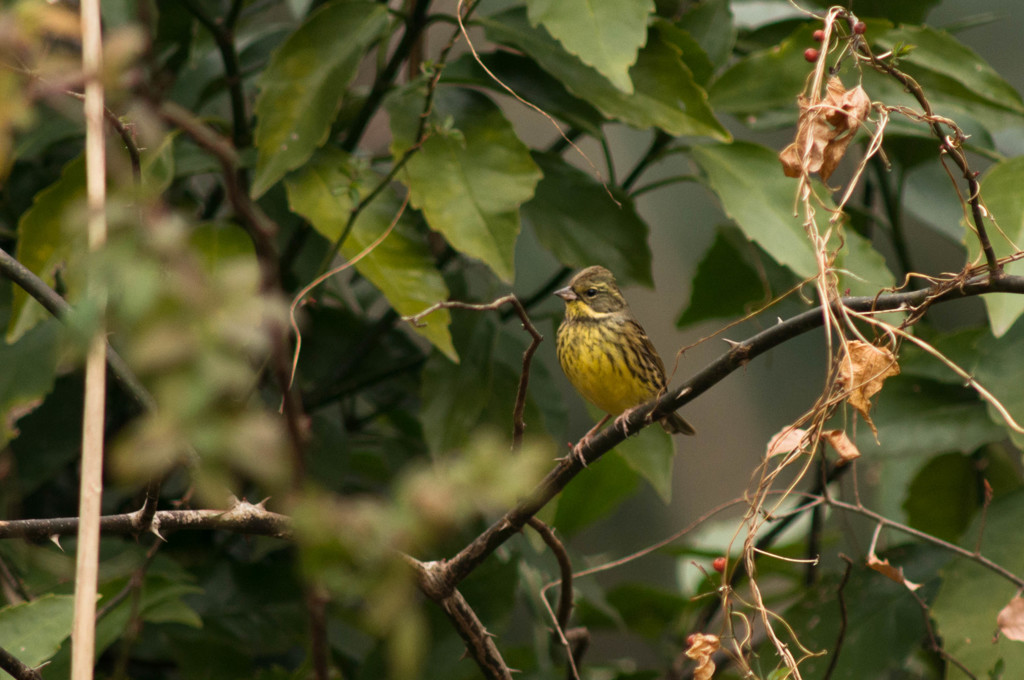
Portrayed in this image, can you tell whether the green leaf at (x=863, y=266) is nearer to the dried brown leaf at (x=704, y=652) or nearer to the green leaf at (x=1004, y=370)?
the green leaf at (x=1004, y=370)

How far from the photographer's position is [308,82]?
5.24 ft

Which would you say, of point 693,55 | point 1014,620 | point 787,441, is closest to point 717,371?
point 787,441

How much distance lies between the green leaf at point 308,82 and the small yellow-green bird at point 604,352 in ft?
2.10

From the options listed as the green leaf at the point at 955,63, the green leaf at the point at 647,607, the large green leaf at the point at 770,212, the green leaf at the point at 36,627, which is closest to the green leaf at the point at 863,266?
the large green leaf at the point at 770,212

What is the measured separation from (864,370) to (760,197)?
863 mm

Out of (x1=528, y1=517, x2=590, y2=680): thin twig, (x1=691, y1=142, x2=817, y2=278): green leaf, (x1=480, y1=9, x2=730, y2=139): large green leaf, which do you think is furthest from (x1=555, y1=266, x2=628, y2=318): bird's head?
(x1=528, y1=517, x2=590, y2=680): thin twig

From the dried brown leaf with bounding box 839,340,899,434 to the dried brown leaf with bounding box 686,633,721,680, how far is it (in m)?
0.27

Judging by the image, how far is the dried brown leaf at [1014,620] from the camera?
99 cm

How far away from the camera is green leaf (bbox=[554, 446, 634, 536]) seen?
2453 millimetres

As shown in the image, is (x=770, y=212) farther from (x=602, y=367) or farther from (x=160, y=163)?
(x=160, y=163)

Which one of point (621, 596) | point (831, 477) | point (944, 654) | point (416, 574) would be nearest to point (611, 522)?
point (621, 596)

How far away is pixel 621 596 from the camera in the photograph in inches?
98.3

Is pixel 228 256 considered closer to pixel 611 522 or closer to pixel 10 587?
pixel 10 587

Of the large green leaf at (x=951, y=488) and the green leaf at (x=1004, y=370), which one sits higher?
the green leaf at (x=1004, y=370)
